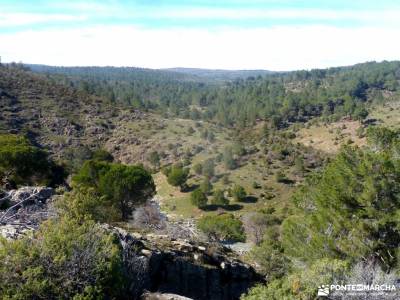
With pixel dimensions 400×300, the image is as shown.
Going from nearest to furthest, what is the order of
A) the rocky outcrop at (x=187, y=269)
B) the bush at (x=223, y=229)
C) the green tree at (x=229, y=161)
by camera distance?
the rocky outcrop at (x=187, y=269) → the bush at (x=223, y=229) → the green tree at (x=229, y=161)

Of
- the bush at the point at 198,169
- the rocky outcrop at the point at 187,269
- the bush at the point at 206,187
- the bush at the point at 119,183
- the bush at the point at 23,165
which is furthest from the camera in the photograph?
the bush at the point at 198,169

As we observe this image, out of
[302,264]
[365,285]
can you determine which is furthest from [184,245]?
[365,285]

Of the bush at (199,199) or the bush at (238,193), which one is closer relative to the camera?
the bush at (199,199)

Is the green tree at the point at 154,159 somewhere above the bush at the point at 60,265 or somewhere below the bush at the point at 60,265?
below

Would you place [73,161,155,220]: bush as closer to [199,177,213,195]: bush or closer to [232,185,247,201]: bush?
[232,185,247,201]: bush

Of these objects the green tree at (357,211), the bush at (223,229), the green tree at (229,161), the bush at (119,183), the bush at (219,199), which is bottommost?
the bush at (219,199)

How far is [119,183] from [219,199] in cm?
2654

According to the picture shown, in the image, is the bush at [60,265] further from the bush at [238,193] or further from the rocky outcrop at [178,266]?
the bush at [238,193]

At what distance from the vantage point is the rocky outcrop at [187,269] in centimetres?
1659

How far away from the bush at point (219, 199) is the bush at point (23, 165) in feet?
85.8

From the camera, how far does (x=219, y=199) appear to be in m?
60.3

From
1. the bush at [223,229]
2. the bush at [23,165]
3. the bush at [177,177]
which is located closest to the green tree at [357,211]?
the bush at [23,165]

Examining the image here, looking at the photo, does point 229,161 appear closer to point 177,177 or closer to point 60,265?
point 177,177

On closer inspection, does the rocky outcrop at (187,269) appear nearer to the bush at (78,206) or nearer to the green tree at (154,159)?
the bush at (78,206)
